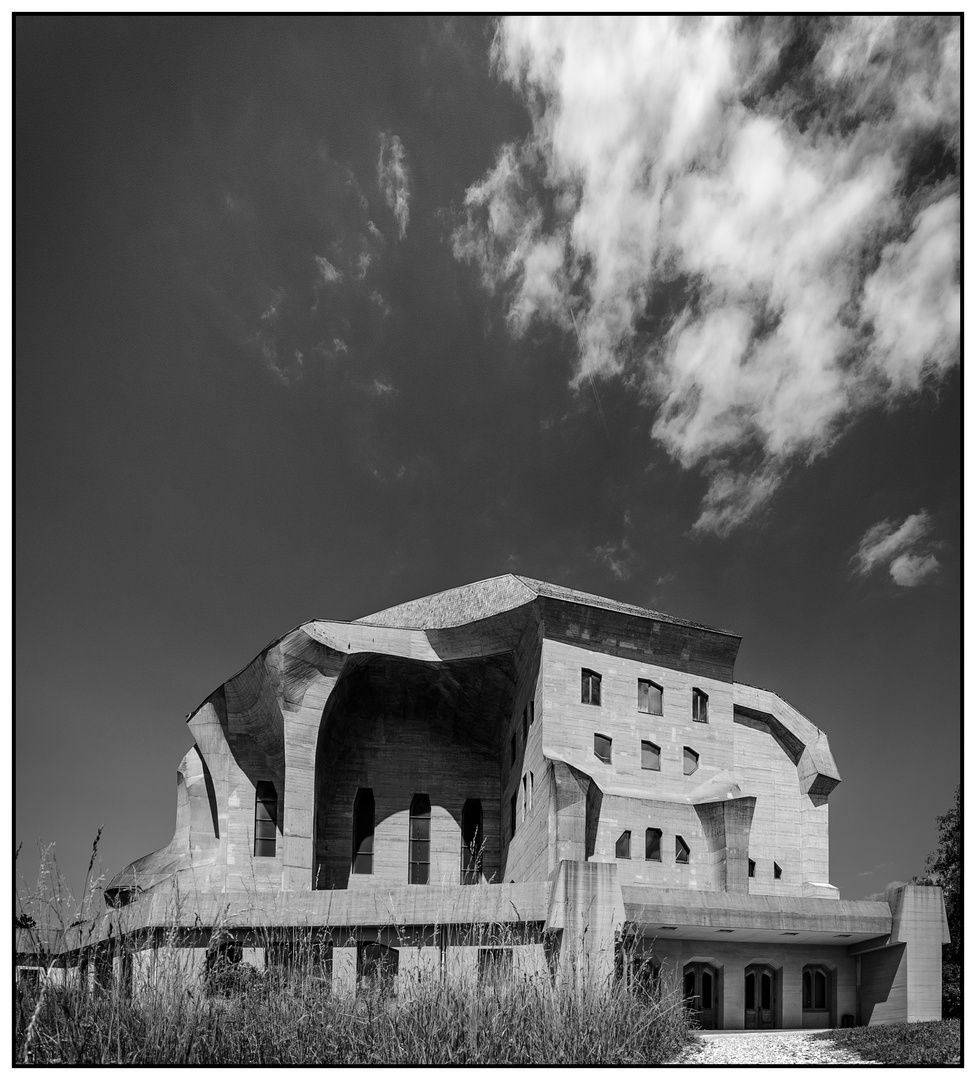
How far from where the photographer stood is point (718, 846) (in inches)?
1034

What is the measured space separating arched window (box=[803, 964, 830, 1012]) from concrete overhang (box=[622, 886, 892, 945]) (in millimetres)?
1679

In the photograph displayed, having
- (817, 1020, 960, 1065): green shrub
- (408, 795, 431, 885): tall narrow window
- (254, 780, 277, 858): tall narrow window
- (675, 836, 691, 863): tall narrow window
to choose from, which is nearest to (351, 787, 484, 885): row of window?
(408, 795, 431, 885): tall narrow window

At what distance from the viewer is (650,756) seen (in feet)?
91.4

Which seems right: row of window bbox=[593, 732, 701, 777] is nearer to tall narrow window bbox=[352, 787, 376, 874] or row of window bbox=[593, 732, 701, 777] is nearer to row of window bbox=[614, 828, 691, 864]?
row of window bbox=[614, 828, 691, 864]

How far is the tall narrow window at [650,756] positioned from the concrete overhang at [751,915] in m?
5.72

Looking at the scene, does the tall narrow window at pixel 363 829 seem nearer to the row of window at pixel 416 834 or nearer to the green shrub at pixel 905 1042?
the row of window at pixel 416 834

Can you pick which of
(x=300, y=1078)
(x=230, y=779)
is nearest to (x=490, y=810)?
(x=230, y=779)

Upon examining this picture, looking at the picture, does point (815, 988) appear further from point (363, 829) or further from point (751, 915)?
point (363, 829)

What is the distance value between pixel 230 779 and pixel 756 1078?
1001 inches

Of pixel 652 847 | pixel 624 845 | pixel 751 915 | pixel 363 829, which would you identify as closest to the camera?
pixel 751 915

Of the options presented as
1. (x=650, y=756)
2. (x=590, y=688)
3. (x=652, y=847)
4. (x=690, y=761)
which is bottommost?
(x=652, y=847)

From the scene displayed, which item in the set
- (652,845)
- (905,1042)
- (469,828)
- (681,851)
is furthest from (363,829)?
(905,1042)

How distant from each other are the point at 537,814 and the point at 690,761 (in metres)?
4.95

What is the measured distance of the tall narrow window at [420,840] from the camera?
33.7 meters
